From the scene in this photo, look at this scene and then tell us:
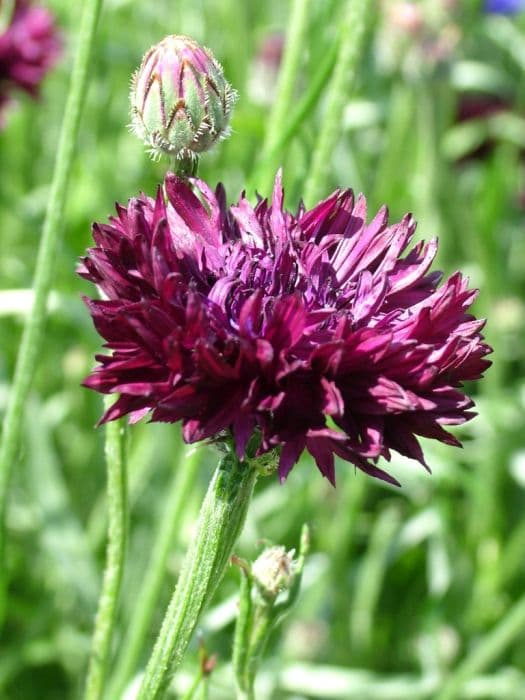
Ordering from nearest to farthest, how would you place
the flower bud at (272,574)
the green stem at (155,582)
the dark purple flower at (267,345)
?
the dark purple flower at (267,345) < the flower bud at (272,574) < the green stem at (155,582)

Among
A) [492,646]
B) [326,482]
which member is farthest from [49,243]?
[326,482]

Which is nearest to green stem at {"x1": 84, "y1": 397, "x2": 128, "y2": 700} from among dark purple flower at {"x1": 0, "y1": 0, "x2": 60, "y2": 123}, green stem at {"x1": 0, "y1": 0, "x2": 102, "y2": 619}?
Result: green stem at {"x1": 0, "y1": 0, "x2": 102, "y2": 619}

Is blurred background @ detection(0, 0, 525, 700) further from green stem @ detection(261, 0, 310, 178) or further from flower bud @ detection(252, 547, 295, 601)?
flower bud @ detection(252, 547, 295, 601)

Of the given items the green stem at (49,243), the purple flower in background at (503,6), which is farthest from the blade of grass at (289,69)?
the purple flower in background at (503,6)

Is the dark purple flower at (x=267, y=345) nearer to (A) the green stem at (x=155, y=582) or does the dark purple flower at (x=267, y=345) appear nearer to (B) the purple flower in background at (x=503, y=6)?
(A) the green stem at (x=155, y=582)

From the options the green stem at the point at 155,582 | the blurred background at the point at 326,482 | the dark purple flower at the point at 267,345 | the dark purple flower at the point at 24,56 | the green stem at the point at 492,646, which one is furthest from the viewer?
the dark purple flower at the point at 24,56

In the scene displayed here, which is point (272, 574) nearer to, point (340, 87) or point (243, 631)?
point (243, 631)

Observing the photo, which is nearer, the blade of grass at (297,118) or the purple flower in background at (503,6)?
the blade of grass at (297,118)
